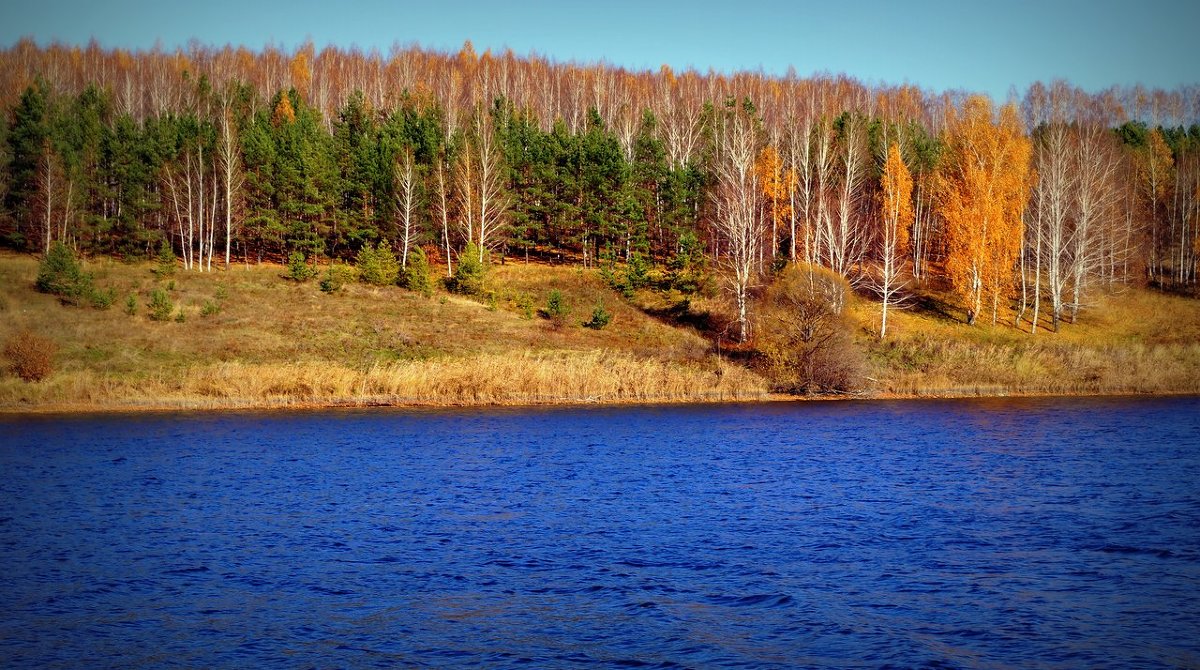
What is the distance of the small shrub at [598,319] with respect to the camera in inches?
2306

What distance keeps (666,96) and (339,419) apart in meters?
76.7

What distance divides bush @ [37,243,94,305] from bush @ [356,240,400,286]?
16931 mm

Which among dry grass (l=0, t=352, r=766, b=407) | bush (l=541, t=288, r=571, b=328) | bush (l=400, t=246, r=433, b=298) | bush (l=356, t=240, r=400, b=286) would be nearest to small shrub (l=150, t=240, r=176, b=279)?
bush (l=356, t=240, r=400, b=286)

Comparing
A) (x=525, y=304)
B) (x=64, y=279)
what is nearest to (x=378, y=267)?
(x=525, y=304)

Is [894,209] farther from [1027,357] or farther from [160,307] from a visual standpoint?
[160,307]

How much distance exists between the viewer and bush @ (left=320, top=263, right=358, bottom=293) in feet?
205

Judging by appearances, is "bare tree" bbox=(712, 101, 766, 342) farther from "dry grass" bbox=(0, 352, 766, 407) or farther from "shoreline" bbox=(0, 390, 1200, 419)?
"shoreline" bbox=(0, 390, 1200, 419)

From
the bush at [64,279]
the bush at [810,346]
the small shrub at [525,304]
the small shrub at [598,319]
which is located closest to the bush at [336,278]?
the small shrub at [525,304]

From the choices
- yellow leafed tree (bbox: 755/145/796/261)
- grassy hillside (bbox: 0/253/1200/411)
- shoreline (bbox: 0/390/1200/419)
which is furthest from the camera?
yellow leafed tree (bbox: 755/145/796/261)

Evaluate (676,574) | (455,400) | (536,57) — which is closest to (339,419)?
(455,400)

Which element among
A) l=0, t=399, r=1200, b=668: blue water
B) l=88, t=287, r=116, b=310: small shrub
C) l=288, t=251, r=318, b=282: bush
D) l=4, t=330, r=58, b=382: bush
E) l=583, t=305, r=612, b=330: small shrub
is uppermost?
l=288, t=251, r=318, b=282: bush

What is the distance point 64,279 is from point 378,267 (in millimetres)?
18829

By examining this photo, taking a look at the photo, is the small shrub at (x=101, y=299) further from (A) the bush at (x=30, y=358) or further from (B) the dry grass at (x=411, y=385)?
(B) the dry grass at (x=411, y=385)

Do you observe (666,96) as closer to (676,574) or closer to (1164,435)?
(1164,435)
